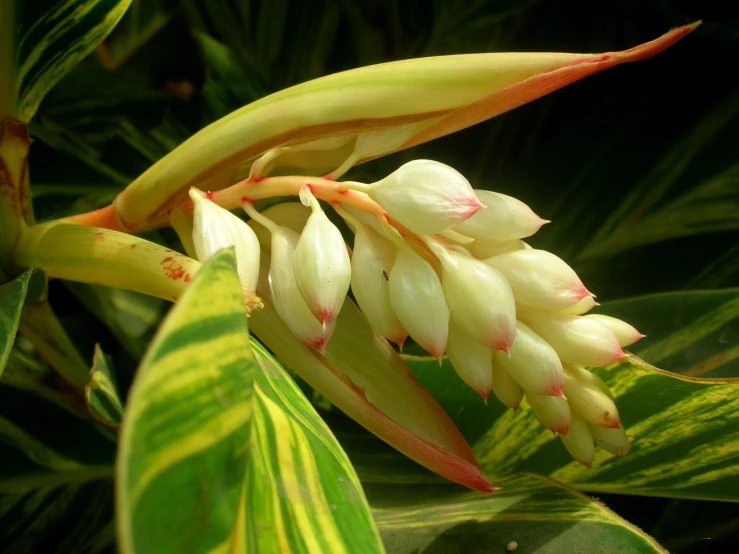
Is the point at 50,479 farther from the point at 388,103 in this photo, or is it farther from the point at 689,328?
the point at 689,328

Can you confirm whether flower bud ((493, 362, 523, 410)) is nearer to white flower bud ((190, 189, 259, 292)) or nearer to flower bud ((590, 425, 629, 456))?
flower bud ((590, 425, 629, 456))

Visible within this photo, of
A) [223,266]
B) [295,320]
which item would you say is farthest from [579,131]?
[223,266]

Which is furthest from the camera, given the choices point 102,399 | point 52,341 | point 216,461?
point 52,341

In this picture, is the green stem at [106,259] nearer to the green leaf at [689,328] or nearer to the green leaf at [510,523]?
the green leaf at [510,523]

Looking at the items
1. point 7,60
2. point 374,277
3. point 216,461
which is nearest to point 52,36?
point 7,60

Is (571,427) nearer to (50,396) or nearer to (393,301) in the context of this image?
(393,301)

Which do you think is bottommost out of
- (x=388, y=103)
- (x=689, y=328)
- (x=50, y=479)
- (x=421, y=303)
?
(x=50, y=479)

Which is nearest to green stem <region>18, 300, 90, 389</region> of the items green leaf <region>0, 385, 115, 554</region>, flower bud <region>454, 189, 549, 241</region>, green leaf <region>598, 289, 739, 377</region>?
green leaf <region>0, 385, 115, 554</region>
